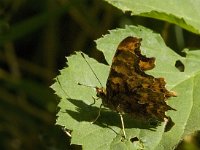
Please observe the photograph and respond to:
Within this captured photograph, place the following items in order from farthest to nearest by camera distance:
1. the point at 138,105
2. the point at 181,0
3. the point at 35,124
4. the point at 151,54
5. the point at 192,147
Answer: the point at 35,124, the point at 192,147, the point at 181,0, the point at 151,54, the point at 138,105

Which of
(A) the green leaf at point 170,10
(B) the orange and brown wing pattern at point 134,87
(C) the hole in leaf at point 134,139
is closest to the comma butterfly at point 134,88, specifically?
(B) the orange and brown wing pattern at point 134,87

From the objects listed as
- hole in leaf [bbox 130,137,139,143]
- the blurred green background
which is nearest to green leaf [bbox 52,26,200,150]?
hole in leaf [bbox 130,137,139,143]

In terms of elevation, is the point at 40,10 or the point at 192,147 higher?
the point at 40,10

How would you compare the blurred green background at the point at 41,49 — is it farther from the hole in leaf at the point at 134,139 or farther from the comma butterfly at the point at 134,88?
the hole in leaf at the point at 134,139

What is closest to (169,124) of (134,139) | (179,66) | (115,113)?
(134,139)

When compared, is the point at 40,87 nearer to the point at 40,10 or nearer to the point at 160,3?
the point at 40,10

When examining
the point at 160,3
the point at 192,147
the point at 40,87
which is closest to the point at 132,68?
the point at 160,3
